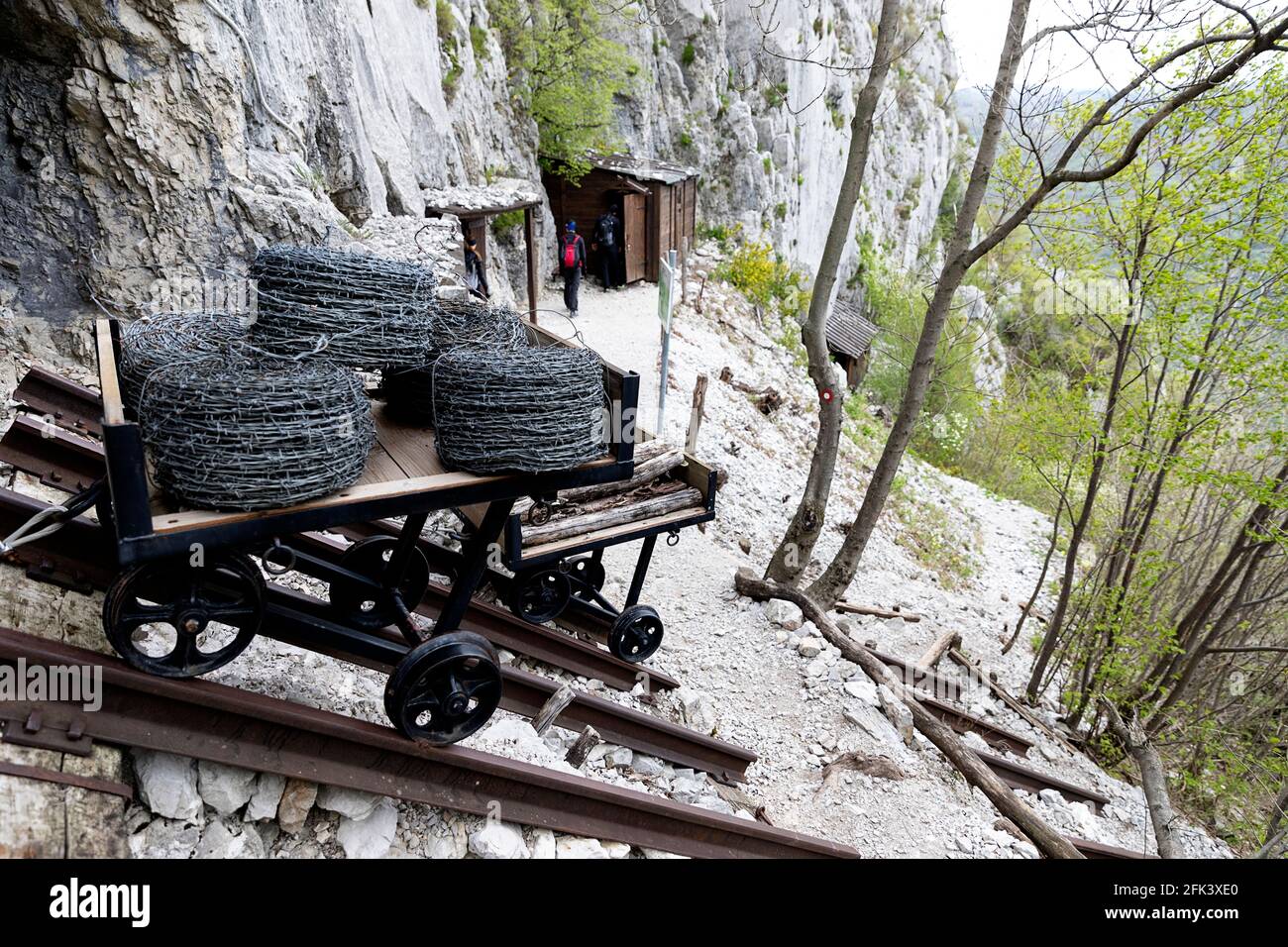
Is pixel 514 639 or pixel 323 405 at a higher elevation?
pixel 323 405

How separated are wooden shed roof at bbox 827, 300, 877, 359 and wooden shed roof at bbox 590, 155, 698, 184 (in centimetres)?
863

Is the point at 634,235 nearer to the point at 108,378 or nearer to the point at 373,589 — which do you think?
the point at 373,589

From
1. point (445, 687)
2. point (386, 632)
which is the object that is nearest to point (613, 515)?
point (386, 632)

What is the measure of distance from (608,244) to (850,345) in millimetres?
12372

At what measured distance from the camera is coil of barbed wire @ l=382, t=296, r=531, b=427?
153 inches

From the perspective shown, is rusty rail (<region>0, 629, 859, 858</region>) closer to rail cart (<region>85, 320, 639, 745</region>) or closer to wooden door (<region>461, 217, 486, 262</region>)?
rail cart (<region>85, 320, 639, 745</region>)

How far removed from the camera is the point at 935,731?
6.47 m

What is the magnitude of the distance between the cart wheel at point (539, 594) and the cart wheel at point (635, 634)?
0.52m

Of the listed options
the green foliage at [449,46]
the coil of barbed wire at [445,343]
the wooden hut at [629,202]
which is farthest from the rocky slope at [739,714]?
the wooden hut at [629,202]

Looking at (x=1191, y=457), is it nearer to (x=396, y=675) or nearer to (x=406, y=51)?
(x=396, y=675)

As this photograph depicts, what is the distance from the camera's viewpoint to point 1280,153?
7.54m

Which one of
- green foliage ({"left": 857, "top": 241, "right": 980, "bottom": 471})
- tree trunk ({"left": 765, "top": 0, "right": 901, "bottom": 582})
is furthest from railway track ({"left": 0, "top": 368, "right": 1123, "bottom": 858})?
green foliage ({"left": 857, "top": 241, "right": 980, "bottom": 471})
